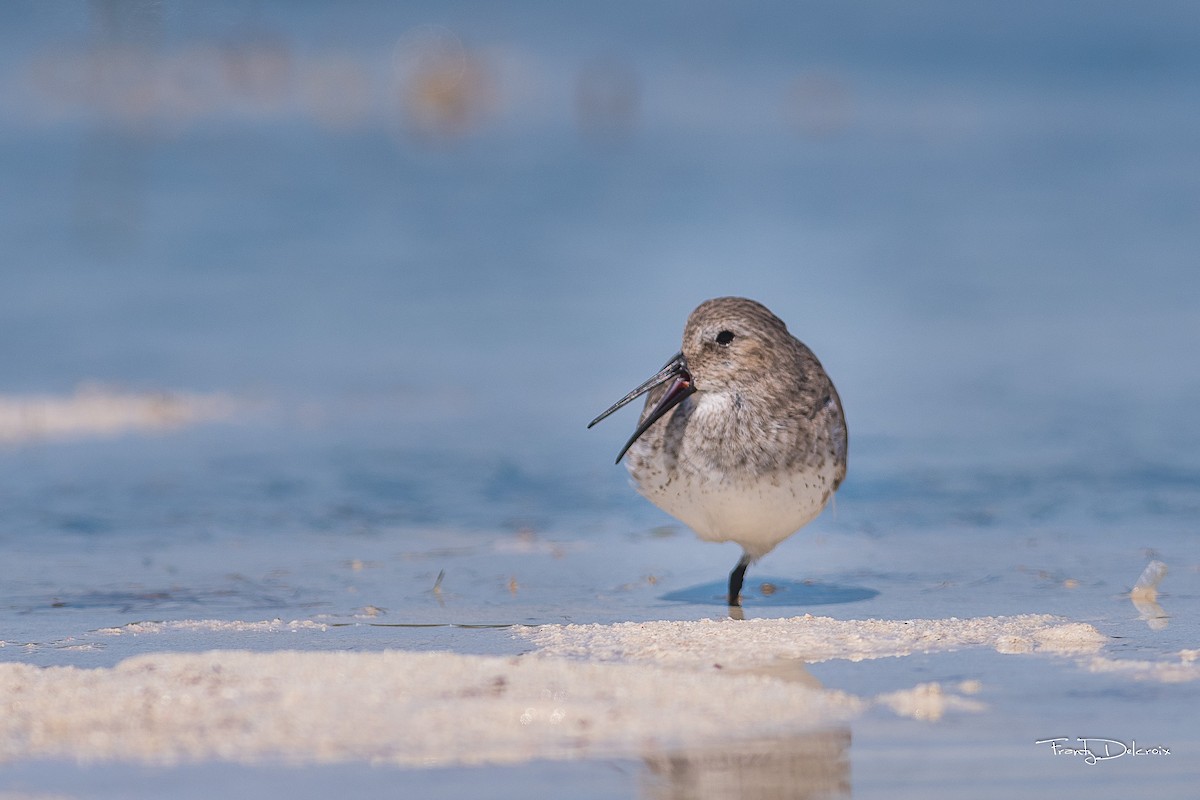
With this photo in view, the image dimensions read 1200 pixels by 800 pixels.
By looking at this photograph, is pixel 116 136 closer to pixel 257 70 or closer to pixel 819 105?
pixel 257 70

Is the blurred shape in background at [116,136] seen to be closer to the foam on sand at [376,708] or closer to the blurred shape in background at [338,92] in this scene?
the blurred shape in background at [338,92]

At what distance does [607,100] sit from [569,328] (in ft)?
33.7

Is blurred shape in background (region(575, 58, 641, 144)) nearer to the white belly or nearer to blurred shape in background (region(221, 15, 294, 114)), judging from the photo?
blurred shape in background (region(221, 15, 294, 114))

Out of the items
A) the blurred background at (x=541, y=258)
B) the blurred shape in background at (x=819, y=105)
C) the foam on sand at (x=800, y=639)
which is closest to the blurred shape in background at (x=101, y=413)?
the blurred background at (x=541, y=258)

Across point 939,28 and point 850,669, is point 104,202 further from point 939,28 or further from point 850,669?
point 850,669

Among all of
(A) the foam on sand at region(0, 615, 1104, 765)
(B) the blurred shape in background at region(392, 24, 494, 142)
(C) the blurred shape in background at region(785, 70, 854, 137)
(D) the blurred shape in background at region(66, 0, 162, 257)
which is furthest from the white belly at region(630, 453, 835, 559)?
(C) the blurred shape in background at region(785, 70, 854, 137)

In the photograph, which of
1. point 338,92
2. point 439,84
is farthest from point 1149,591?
point 439,84

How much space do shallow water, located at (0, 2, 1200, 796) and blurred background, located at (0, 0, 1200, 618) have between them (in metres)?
0.06

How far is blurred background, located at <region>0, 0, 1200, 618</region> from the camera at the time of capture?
9.27m

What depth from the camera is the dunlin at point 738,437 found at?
6.37m

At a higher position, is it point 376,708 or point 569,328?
point 569,328

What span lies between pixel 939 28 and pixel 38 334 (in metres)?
17.0

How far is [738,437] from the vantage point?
642 centimetres

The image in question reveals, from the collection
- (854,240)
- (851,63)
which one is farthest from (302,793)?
(851,63)
